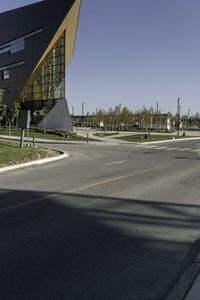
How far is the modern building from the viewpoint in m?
60.8

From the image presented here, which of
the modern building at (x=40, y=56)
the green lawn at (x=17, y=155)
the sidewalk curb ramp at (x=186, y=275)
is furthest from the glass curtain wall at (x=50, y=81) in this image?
the sidewalk curb ramp at (x=186, y=275)

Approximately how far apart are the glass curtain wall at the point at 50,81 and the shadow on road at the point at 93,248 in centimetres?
5323

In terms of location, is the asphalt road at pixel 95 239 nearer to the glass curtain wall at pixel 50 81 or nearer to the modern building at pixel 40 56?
the modern building at pixel 40 56

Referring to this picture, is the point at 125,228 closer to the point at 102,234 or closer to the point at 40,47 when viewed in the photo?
the point at 102,234

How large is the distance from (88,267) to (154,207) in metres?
4.16

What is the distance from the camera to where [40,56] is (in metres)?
63.3

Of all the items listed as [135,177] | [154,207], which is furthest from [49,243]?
[135,177]

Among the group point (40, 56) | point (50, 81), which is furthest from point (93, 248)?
point (40, 56)

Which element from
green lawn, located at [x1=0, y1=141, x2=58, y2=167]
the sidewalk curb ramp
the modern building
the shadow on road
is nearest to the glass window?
the modern building

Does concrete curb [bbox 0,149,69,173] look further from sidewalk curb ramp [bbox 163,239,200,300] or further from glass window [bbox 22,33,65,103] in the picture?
glass window [bbox 22,33,65,103]

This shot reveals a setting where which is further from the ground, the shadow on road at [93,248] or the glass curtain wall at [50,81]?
the glass curtain wall at [50,81]

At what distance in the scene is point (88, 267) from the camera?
18.3 ft

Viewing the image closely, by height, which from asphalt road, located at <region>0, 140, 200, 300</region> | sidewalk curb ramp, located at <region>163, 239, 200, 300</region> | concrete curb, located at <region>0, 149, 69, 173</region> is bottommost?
concrete curb, located at <region>0, 149, 69, 173</region>

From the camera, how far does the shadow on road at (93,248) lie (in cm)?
492
